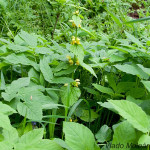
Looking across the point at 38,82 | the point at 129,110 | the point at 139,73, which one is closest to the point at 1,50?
the point at 38,82

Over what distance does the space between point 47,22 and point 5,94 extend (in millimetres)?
2427

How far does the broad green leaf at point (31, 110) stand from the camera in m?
0.94

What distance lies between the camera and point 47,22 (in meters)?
3.25

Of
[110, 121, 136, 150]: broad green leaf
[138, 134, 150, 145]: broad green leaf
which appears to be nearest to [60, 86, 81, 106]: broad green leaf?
[110, 121, 136, 150]: broad green leaf

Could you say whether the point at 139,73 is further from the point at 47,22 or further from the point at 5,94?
the point at 47,22

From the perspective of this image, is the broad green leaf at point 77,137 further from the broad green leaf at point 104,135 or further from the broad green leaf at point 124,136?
the broad green leaf at point 104,135

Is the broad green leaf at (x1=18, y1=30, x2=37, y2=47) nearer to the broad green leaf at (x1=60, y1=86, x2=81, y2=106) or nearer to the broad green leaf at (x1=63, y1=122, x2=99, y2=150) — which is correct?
the broad green leaf at (x1=60, y1=86, x2=81, y2=106)

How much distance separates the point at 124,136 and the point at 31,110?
1.45 feet

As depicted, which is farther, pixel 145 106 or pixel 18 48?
pixel 18 48

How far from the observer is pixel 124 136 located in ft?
2.52

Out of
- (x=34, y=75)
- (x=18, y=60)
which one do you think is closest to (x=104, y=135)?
(x=34, y=75)

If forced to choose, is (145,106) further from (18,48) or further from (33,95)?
(18,48)

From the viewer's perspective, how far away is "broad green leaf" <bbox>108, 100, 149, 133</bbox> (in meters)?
0.72

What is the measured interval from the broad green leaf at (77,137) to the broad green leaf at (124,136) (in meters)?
0.09
